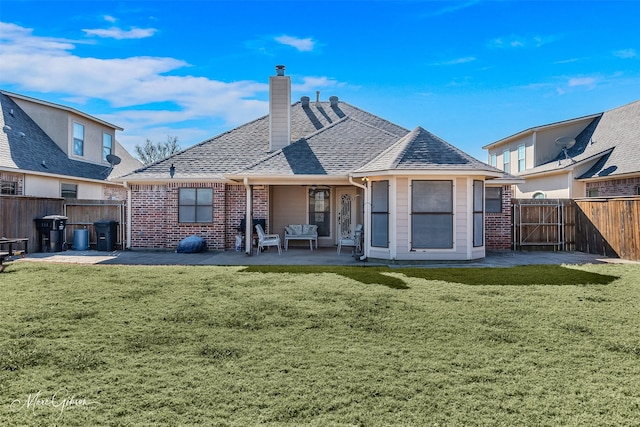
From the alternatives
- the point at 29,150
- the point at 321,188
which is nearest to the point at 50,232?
the point at 29,150

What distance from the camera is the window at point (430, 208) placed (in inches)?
427

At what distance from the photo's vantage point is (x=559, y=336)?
5211 mm

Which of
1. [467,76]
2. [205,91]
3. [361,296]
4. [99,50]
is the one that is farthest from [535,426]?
[205,91]

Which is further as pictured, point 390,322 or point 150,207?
point 150,207

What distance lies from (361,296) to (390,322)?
1432 mm

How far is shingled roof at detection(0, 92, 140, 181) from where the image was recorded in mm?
15148

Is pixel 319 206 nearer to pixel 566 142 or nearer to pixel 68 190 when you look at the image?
pixel 68 190

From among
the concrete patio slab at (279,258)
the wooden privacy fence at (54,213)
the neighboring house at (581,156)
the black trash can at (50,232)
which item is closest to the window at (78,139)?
the wooden privacy fence at (54,213)

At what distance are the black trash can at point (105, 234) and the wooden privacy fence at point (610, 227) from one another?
633 inches

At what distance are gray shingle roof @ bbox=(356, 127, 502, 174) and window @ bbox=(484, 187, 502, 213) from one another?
3.34 metres

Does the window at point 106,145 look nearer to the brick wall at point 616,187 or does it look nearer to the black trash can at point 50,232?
the black trash can at point 50,232

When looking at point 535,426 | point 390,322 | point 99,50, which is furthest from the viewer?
point 99,50

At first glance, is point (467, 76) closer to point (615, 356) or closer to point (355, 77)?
point (355, 77)

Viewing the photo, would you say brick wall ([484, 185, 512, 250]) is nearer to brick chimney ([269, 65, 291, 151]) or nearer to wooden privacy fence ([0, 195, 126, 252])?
brick chimney ([269, 65, 291, 151])
